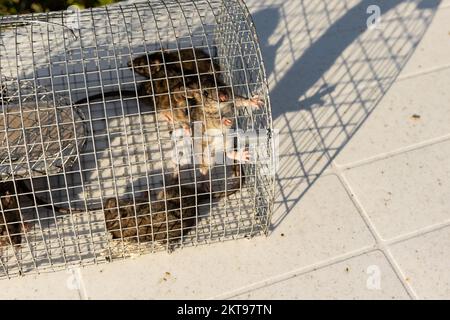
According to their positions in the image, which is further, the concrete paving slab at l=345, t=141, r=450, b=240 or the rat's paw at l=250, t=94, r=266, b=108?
the concrete paving slab at l=345, t=141, r=450, b=240

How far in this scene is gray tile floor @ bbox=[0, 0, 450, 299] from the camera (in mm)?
3312

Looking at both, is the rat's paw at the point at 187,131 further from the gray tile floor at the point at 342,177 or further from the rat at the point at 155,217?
the gray tile floor at the point at 342,177

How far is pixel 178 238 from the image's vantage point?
3363 millimetres

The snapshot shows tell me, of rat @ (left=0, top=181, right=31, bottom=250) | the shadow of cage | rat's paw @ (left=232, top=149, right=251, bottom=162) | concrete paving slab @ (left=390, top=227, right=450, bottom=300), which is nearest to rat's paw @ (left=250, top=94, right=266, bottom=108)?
rat's paw @ (left=232, top=149, right=251, bottom=162)

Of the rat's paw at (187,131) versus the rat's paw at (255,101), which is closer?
the rat's paw at (255,101)

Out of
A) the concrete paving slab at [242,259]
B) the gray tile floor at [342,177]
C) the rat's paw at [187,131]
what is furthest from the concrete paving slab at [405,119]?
the rat's paw at [187,131]

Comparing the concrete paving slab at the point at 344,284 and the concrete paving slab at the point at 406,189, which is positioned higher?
the concrete paving slab at the point at 406,189

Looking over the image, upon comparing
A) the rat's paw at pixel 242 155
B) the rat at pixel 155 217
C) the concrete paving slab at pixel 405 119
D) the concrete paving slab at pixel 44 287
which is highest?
the rat's paw at pixel 242 155

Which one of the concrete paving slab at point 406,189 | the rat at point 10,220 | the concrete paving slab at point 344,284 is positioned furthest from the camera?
the concrete paving slab at point 406,189

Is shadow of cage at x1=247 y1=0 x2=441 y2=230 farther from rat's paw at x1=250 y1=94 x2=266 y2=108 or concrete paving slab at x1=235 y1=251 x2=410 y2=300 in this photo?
rat's paw at x1=250 y1=94 x2=266 y2=108

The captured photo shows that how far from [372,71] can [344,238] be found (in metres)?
1.43

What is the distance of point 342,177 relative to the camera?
12.3 ft

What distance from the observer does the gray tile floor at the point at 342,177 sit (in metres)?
3.31

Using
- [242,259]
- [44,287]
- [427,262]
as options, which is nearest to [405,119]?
[427,262]
